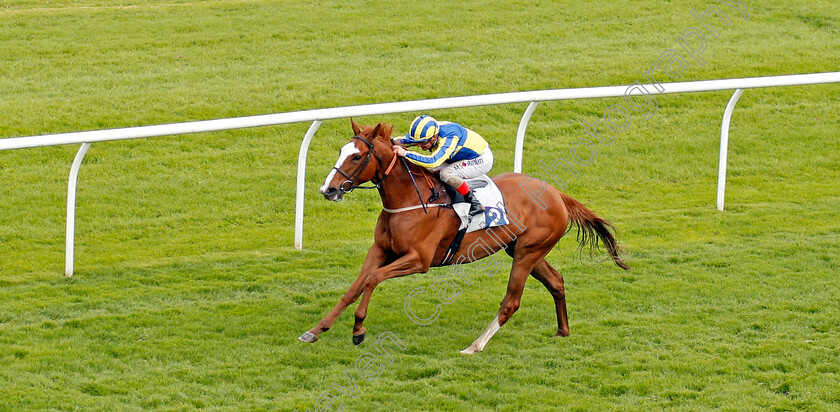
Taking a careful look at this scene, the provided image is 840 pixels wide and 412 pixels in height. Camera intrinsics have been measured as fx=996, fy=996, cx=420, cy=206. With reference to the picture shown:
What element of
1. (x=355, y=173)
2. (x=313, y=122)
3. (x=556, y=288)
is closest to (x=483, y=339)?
(x=556, y=288)

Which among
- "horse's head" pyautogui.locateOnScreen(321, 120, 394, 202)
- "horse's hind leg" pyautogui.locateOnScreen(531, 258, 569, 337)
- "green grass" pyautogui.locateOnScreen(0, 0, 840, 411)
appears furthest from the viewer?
"horse's hind leg" pyautogui.locateOnScreen(531, 258, 569, 337)

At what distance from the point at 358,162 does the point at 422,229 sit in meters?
0.55

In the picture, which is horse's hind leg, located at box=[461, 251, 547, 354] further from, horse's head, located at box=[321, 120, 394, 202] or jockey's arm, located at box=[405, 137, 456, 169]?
horse's head, located at box=[321, 120, 394, 202]

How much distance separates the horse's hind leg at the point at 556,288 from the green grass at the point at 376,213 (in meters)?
0.09

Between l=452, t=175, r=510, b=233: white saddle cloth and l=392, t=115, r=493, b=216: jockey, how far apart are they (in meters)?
0.03

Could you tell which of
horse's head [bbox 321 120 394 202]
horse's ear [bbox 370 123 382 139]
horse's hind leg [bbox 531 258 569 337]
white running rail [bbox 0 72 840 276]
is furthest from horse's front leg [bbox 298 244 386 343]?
white running rail [bbox 0 72 840 276]

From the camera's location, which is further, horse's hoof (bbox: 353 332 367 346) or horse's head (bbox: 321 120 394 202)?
horse's hoof (bbox: 353 332 367 346)

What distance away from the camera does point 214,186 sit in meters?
8.74

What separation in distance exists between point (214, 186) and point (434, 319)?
3.33 metres

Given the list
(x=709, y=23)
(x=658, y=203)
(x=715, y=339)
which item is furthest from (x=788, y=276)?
(x=709, y=23)

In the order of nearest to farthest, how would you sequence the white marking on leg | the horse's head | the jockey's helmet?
the horse's head, the white marking on leg, the jockey's helmet

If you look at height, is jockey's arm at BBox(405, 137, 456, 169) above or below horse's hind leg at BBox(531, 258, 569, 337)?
above

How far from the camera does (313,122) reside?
7.11 meters

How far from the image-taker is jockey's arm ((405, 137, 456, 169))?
18.5 ft
